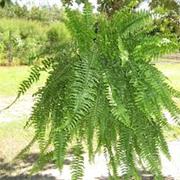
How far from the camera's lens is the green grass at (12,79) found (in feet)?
43.2

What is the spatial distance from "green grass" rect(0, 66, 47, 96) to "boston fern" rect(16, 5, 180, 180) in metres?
10.5

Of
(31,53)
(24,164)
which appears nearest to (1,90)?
(24,164)

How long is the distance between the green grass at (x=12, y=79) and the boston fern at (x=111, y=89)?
10.5 metres

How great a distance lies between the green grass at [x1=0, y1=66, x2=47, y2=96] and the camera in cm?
1317

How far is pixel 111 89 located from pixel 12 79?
1395 centimetres

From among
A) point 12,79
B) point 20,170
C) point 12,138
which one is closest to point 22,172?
point 20,170

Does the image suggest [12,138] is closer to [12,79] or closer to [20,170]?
[20,170]

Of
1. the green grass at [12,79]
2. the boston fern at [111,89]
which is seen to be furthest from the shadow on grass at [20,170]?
the green grass at [12,79]

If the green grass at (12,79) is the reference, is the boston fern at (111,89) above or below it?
above

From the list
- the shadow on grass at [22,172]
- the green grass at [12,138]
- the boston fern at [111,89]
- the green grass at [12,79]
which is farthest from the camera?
the green grass at [12,79]

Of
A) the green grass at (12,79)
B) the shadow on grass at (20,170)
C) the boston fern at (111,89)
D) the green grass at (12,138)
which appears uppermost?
the boston fern at (111,89)

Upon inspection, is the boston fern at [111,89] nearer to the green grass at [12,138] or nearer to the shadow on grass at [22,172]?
the shadow on grass at [22,172]

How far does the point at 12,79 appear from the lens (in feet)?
51.0

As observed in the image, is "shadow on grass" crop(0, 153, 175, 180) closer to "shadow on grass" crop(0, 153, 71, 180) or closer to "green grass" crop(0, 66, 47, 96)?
"shadow on grass" crop(0, 153, 71, 180)
